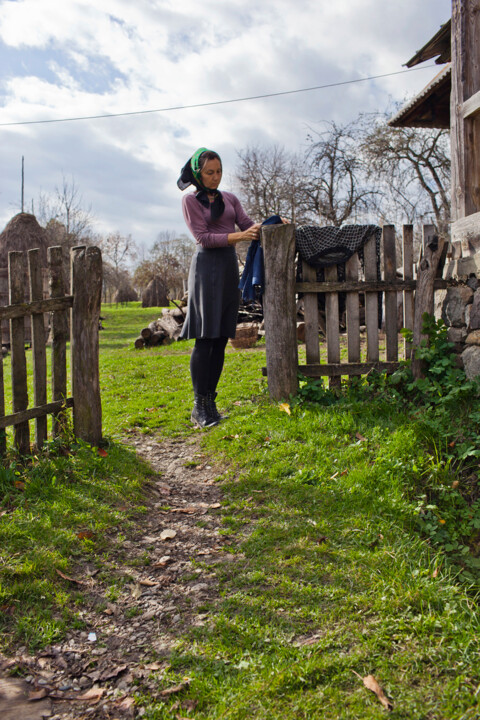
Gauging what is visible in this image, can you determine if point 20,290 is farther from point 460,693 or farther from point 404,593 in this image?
point 460,693

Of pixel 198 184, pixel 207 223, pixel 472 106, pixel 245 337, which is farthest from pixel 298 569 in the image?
pixel 245 337

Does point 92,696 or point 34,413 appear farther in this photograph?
point 34,413

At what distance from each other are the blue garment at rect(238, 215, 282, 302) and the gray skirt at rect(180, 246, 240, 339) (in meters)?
0.20

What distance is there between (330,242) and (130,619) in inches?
148

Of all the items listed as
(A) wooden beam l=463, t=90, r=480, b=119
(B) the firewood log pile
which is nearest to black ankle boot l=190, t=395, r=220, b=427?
(A) wooden beam l=463, t=90, r=480, b=119

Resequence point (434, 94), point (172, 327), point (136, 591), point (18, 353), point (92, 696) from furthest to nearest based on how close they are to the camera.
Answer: point (172, 327)
point (434, 94)
point (18, 353)
point (136, 591)
point (92, 696)

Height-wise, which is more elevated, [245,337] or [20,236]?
[20,236]

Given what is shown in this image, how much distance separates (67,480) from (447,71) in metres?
6.69

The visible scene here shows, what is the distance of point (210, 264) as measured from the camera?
4.87 meters

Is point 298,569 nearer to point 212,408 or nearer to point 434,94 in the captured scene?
point 212,408

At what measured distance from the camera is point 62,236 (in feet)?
88.2

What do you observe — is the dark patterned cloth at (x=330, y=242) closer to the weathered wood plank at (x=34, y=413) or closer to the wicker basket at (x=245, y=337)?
the weathered wood plank at (x=34, y=413)

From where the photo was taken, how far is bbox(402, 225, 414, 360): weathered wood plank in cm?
522

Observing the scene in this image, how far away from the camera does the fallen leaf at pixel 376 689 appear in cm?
188
